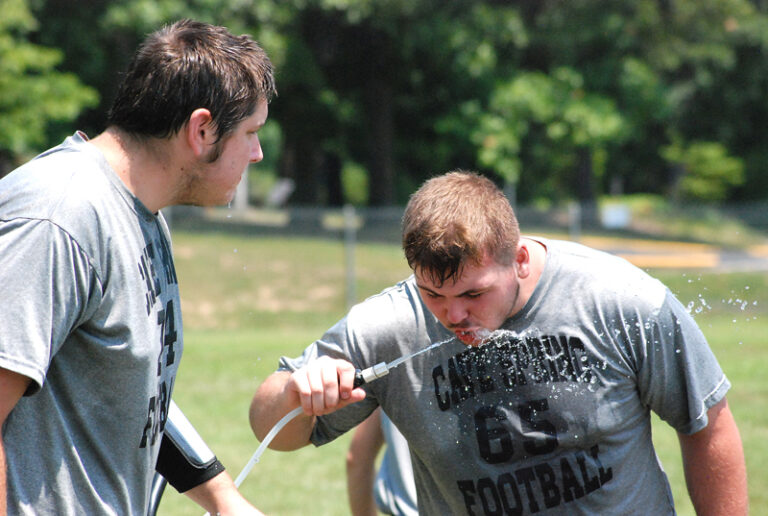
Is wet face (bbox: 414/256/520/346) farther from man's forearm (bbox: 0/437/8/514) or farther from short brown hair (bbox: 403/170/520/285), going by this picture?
man's forearm (bbox: 0/437/8/514)

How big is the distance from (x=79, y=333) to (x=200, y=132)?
597mm

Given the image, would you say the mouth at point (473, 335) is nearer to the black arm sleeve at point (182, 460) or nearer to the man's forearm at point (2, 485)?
the black arm sleeve at point (182, 460)

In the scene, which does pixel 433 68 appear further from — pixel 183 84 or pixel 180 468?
pixel 183 84

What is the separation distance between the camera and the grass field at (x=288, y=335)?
234 inches

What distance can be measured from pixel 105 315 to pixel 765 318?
15668 millimetres

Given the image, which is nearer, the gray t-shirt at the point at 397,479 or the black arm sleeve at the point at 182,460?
the black arm sleeve at the point at 182,460

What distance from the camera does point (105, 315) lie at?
2.16m

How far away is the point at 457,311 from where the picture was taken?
2.53 metres

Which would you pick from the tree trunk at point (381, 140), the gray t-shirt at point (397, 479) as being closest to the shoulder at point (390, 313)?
the gray t-shirt at point (397, 479)

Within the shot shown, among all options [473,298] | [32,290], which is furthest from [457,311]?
[32,290]

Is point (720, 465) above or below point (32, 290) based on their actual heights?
below

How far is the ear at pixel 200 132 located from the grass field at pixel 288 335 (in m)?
0.57

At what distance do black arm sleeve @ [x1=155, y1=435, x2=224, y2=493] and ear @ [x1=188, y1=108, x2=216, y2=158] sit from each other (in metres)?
0.96

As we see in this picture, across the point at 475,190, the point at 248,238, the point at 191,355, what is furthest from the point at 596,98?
the point at 475,190
